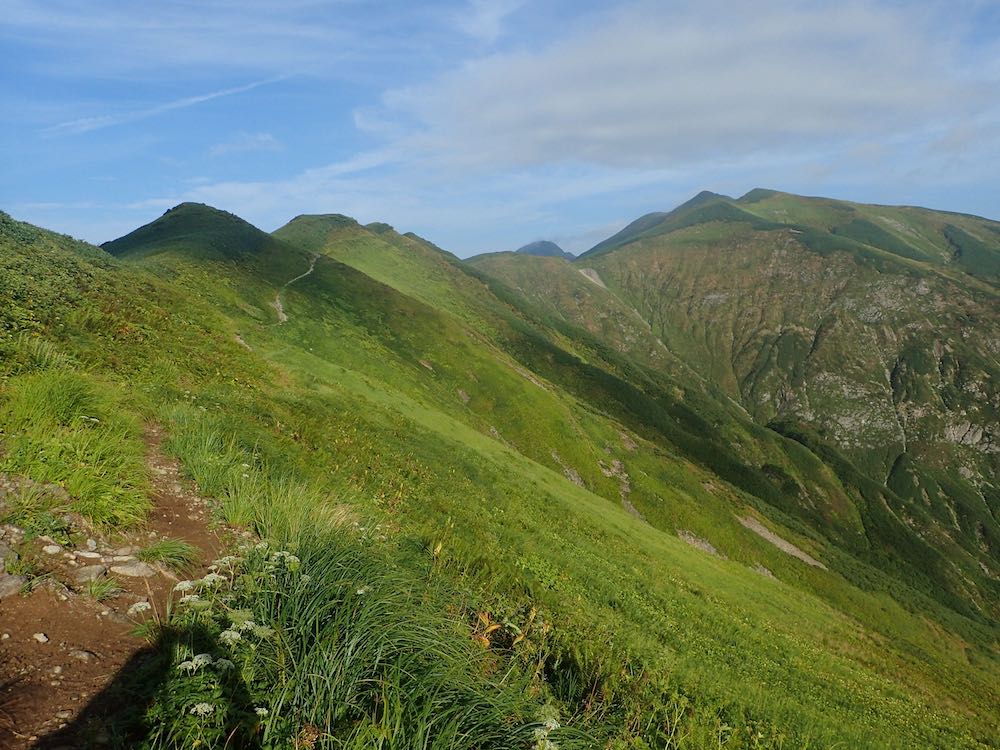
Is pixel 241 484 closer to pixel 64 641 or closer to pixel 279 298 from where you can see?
pixel 64 641

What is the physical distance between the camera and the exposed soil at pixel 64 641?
492cm

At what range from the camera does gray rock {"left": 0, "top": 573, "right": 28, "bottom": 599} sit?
20.5 ft

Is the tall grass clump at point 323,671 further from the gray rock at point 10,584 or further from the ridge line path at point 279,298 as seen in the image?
the ridge line path at point 279,298

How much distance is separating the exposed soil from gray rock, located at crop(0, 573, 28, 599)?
78mm

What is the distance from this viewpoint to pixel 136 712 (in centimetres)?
510

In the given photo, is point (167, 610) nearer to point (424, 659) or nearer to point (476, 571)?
point (424, 659)

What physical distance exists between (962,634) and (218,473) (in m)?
123

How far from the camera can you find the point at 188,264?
6938 centimetres

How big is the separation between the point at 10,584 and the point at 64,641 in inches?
45.3

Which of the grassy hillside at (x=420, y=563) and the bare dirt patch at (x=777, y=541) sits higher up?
the grassy hillside at (x=420, y=563)

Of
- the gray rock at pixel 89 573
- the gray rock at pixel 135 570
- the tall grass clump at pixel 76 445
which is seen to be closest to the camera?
the gray rock at pixel 89 573

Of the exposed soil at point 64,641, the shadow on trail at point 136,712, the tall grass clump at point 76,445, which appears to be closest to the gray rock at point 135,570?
the exposed soil at point 64,641

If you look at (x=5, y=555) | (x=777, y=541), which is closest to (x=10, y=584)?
(x=5, y=555)

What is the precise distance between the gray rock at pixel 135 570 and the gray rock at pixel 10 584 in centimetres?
102
